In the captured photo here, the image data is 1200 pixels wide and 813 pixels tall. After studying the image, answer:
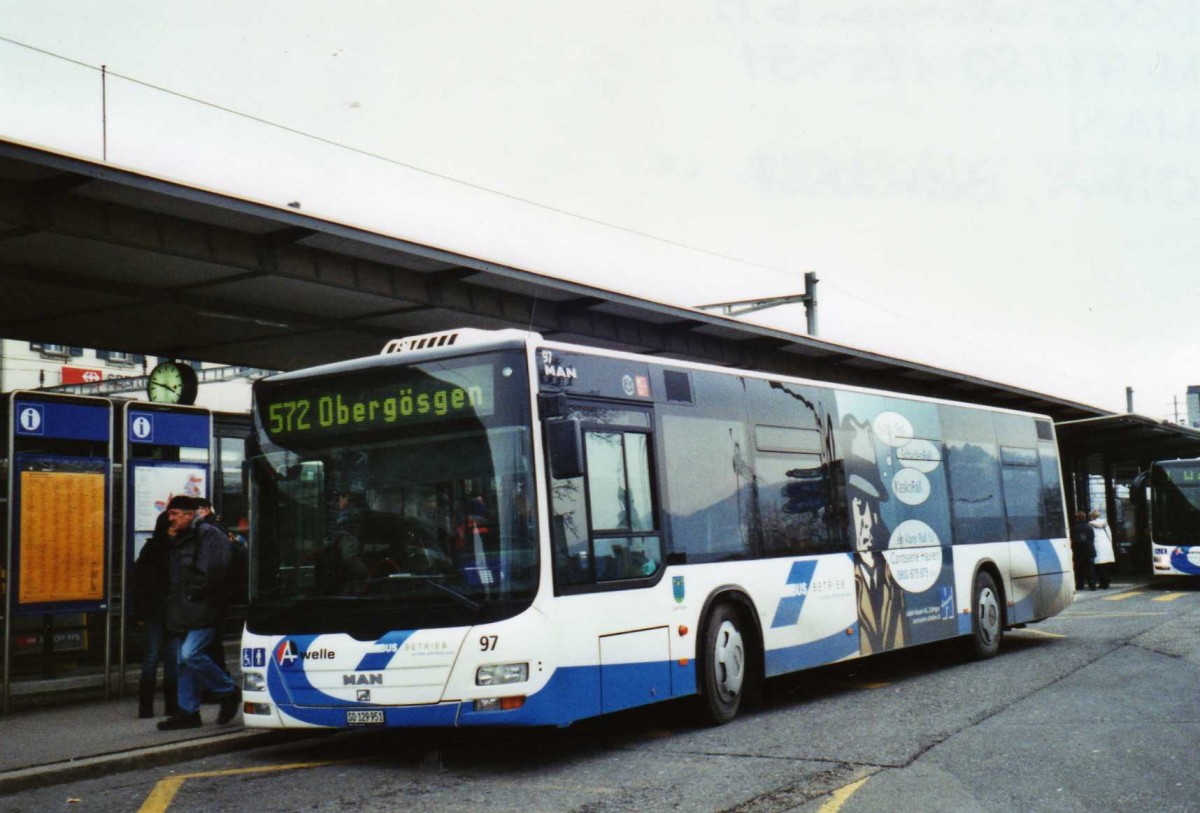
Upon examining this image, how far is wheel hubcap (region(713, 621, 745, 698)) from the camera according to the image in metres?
9.89

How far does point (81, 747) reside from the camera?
927 cm

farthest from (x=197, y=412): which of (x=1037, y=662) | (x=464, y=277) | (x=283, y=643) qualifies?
(x=1037, y=662)

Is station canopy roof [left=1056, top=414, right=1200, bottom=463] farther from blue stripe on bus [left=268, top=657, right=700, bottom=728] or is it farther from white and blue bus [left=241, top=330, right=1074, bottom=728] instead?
blue stripe on bus [left=268, top=657, right=700, bottom=728]

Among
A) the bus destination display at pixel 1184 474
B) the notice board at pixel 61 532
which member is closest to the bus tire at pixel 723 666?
the notice board at pixel 61 532

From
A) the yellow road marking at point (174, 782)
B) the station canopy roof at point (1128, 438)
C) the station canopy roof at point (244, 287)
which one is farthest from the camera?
the station canopy roof at point (1128, 438)

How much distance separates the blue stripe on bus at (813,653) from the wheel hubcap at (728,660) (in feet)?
1.48

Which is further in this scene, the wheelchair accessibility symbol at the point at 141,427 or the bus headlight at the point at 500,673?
the wheelchair accessibility symbol at the point at 141,427

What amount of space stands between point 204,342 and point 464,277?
4124 mm

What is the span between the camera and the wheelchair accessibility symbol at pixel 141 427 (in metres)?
12.3

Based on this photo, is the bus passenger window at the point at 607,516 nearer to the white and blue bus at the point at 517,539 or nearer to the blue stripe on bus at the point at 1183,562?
the white and blue bus at the point at 517,539

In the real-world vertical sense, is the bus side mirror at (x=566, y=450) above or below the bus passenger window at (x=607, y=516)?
above

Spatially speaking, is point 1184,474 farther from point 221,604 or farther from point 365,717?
point 365,717

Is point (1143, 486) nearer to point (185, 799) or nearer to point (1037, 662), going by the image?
point (1037, 662)

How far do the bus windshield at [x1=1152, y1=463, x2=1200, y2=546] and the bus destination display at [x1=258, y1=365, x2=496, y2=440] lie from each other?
24.4 metres
